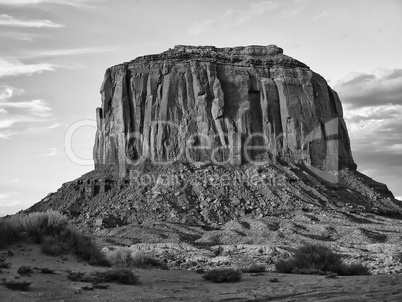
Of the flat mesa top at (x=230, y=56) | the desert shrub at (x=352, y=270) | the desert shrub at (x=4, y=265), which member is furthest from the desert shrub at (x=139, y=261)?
the flat mesa top at (x=230, y=56)

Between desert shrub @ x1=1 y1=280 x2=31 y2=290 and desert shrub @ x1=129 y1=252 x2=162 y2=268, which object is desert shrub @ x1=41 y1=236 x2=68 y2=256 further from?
desert shrub @ x1=129 y1=252 x2=162 y2=268

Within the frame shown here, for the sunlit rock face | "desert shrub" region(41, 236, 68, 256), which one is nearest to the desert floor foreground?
"desert shrub" region(41, 236, 68, 256)

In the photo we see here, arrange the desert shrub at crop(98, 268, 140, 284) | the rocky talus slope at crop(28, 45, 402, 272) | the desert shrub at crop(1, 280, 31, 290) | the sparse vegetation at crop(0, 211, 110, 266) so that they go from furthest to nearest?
the rocky talus slope at crop(28, 45, 402, 272) → the sparse vegetation at crop(0, 211, 110, 266) → the desert shrub at crop(98, 268, 140, 284) → the desert shrub at crop(1, 280, 31, 290)

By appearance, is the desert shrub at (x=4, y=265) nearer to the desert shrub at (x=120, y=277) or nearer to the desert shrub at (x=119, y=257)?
the desert shrub at (x=120, y=277)

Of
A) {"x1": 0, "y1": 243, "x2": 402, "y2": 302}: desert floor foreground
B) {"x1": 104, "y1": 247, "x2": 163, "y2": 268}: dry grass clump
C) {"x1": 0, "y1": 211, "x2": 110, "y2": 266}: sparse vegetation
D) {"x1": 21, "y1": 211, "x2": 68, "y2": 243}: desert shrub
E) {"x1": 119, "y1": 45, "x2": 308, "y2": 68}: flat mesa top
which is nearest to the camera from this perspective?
{"x1": 0, "y1": 243, "x2": 402, "y2": 302}: desert floor foreground

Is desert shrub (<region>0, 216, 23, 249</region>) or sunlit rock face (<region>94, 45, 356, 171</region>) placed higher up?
sunlit rock face (<region>94, 45, 356, 171</region>)
